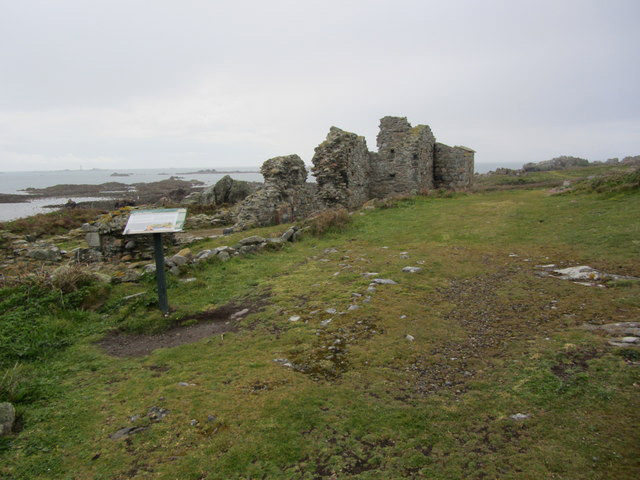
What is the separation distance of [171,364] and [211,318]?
1.73m

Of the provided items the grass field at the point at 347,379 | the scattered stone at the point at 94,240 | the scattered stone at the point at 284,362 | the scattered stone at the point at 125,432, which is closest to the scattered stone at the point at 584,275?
the grass field at the point at 347,379

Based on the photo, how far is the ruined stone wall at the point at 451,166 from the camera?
25625 millimetres

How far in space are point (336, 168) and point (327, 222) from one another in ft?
18.3

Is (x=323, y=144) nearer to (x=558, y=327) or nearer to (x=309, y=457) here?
(x=558, y=327)

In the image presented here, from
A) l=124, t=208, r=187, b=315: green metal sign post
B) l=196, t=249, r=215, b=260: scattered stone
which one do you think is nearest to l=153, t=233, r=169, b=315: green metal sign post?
l=124, t=208, r=187, b=315: green metal sign post

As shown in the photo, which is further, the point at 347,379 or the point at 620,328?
the point at 620,328

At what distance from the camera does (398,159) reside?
21.9 metres

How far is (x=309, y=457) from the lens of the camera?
3480 millimetres

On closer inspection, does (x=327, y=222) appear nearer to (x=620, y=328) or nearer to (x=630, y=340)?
(x=620, y=328)

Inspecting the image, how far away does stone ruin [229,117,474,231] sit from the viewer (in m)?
18.0

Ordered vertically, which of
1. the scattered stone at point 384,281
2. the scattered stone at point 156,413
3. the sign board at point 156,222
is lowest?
the scattered stone at point 156,413

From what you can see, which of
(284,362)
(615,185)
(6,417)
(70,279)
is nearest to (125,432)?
(6,417)

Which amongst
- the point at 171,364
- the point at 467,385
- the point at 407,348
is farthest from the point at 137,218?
the point at 467,385

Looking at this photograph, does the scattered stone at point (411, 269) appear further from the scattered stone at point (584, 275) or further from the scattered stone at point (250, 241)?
the scattered stone at point (250, 241)
